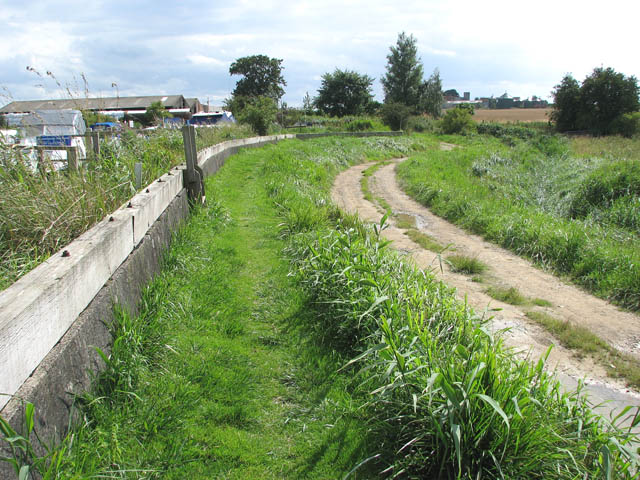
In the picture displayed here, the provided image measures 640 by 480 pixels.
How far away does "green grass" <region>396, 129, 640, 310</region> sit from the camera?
661 cm

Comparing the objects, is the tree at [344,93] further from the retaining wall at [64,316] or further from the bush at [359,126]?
the retaining wall at [64,316]

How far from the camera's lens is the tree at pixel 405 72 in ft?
177

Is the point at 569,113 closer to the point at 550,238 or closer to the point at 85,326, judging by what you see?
the point at 550,238

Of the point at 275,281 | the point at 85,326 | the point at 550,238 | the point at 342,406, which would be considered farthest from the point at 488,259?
the point at 85,326

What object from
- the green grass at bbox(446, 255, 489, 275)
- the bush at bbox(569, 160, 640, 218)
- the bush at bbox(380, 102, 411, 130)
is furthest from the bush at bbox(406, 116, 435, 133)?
the green grass at bbox(446, 255, 489, 275)

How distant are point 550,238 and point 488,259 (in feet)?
3.84

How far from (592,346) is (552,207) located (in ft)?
25.0

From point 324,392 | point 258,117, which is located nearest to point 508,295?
point 324,392

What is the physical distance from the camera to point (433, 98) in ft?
174

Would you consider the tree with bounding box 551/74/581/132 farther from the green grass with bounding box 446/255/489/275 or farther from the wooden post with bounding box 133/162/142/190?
the wooden post with bounding box 133/162/142/190

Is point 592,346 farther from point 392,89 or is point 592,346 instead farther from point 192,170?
point 392,89

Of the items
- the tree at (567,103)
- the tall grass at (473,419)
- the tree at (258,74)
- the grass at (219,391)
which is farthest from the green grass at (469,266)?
the tree at (258,74)

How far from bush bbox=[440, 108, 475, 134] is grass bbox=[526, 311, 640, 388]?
35.2 m

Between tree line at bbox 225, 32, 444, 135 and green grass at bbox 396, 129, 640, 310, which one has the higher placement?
tree line at bbox 225, 32, 444, 135
